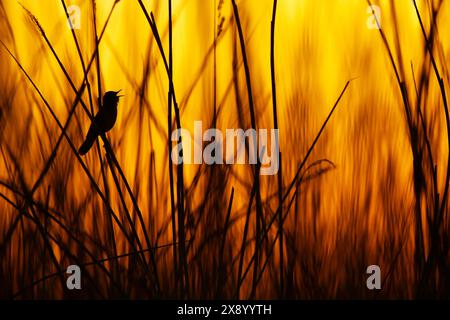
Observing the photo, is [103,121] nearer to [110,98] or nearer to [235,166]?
[110,98]

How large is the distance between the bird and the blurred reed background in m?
0.02

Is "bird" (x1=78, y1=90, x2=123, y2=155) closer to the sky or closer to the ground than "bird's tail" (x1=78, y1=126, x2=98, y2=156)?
closer to the sky

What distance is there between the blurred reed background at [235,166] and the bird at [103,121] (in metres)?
0.02

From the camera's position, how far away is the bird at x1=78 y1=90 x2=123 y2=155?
148 cm

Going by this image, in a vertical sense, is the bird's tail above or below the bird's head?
below

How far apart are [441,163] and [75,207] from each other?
0.78m

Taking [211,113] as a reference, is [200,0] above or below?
above

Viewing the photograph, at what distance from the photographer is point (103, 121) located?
1.48m

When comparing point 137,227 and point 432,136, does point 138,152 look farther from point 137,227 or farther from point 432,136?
point 432,136

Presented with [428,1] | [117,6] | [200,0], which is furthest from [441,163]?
[117,6]

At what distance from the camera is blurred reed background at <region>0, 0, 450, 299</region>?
150cm

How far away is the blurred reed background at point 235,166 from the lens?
4.93 feet

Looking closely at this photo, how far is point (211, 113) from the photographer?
1.52m
